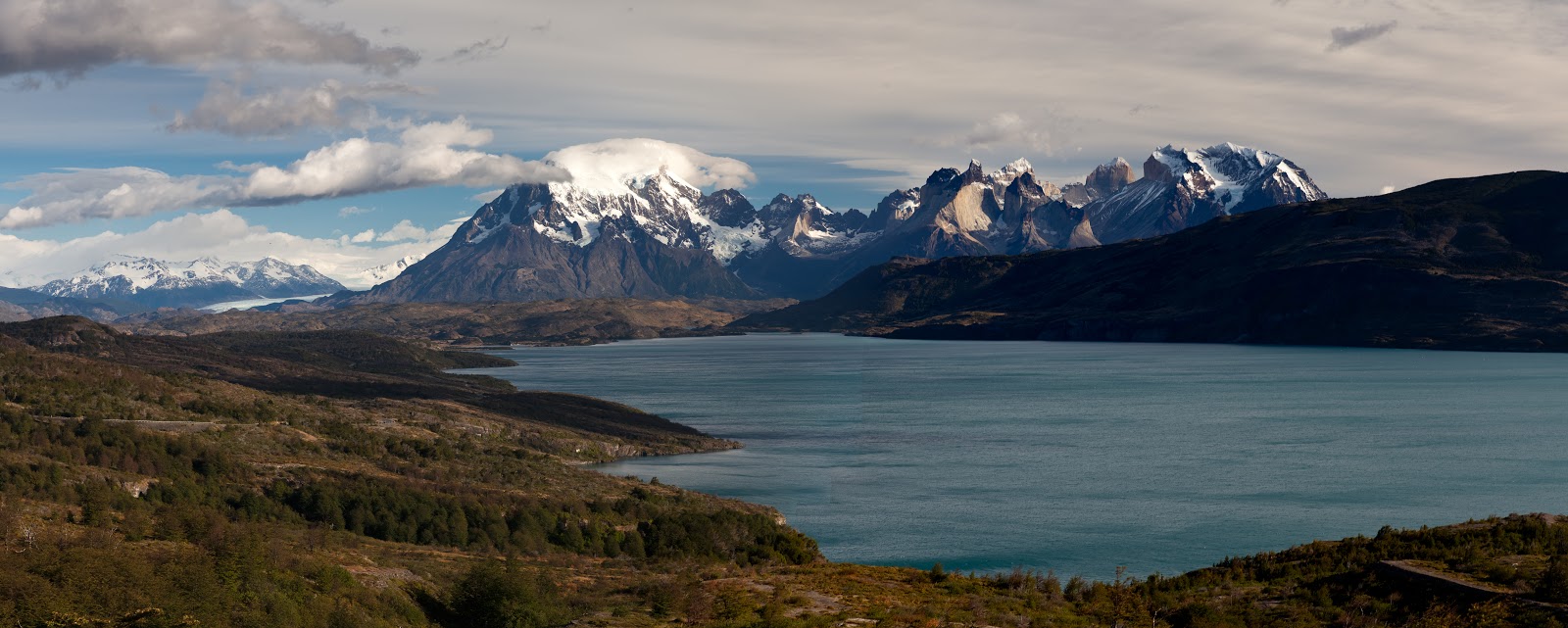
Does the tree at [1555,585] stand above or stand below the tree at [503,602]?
above

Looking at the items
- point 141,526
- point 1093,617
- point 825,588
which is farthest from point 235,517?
point 1093,617

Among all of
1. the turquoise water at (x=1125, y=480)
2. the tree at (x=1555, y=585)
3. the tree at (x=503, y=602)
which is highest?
the tree at (x=1555, y=585)

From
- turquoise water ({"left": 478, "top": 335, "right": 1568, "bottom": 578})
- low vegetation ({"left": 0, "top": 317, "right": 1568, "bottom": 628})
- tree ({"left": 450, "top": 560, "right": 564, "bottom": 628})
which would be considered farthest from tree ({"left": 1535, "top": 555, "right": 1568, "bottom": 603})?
turquoise water ({"left": 478, "top": 335, "right": 1568, "bottom": 578})

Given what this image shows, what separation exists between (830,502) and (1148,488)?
34310mm

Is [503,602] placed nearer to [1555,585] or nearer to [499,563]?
[499,563]

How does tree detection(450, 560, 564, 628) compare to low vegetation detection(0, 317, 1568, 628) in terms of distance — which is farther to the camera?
tree detection(450, 560, 564, 628)

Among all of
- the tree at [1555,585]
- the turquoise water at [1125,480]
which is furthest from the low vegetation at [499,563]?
the turquoise water at [1125,480]

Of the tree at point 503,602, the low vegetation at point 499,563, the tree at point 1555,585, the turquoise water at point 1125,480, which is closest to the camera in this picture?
the tree at point 1555,585

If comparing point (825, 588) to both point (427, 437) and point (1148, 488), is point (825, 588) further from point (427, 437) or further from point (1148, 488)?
point (427, 437)

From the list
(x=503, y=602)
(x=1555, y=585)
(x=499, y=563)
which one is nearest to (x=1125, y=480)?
(x=499, y=563)

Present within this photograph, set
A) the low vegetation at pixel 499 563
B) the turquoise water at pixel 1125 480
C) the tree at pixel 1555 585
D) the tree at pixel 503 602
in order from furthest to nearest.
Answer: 1. the turquoise water at pixel 1125 480
2. the tree at pixel 503 602
3. the low vegetation at pixel 499 563
4. the tree at pixel 1555 585

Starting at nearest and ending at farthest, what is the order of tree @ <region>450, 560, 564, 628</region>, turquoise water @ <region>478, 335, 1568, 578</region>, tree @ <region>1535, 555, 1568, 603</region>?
1. tree @ <region>1535, 555, 1568, 603</region>
2. tree @ <region>450, 560, 564, 628</region>
3. turquoise water @ <region>478, 335, 1568, 578</region>

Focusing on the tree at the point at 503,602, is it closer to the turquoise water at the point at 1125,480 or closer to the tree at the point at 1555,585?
the tree at the point at 1555,585

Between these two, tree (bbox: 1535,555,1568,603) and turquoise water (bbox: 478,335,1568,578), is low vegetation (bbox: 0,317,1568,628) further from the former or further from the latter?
turquoise water (bbox: 478,335,1568,578)
